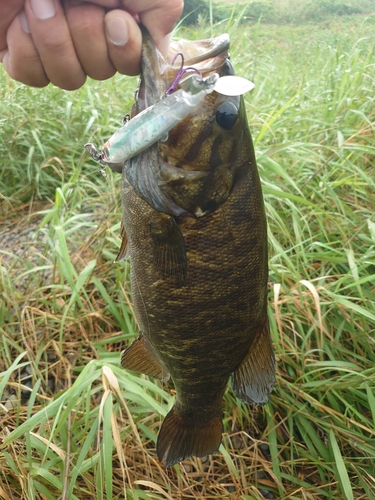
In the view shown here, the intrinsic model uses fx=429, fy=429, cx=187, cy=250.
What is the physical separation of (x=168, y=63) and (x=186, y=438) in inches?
48.7

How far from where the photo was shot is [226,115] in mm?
1151

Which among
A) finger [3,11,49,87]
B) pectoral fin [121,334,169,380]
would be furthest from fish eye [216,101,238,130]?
pectoral fin [121,334,169,380]

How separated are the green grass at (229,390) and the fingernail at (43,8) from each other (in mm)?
1169

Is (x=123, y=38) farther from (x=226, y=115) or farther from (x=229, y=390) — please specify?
(x=229, y=390)

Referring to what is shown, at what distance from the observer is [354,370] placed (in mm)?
2043

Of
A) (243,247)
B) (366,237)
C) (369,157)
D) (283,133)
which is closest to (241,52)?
(283,133)

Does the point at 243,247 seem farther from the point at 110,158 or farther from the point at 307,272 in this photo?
the point at 307,272

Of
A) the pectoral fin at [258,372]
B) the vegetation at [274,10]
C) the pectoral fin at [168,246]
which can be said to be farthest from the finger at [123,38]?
the vegetation at [274,10]

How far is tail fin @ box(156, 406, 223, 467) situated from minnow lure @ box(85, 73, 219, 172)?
974 mm

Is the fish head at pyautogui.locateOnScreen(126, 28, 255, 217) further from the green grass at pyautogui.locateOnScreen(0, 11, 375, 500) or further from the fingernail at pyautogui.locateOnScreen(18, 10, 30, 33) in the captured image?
the green grass at pyautogui.locateOnScreen(0, 11, 375, 500)

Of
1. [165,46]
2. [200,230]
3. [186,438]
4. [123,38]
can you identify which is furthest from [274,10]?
[186,438]

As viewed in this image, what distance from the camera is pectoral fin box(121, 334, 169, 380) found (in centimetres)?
156

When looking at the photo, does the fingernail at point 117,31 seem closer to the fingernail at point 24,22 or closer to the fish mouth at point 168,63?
the fish mouth at point 168,63

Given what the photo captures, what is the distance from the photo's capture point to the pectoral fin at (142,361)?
61.3 inches
